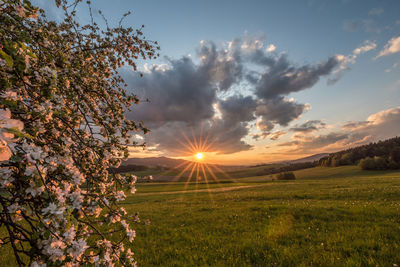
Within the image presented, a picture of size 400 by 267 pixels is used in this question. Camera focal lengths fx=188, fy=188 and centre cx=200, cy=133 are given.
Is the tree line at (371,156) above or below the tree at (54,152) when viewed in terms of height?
below

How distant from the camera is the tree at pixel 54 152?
1.91m

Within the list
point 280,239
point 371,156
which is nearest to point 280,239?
point 280,239

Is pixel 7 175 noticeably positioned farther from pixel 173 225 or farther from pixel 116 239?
pixel 173 225

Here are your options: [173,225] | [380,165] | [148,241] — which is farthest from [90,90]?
[380,165]

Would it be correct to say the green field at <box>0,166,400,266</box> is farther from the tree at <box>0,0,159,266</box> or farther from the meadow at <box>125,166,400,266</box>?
the tree at <box>0,0,159,266</box>

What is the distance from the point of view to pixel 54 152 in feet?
10.1

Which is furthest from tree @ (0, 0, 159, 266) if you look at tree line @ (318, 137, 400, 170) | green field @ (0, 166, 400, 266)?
tree line @ (318, 137, 400, 170)

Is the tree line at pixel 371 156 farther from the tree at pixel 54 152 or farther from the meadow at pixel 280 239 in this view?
the tree at pixel 54 152

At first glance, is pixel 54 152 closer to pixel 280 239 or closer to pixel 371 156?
pixel 280 239

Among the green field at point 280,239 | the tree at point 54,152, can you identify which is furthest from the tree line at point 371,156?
the tree at point 54,152

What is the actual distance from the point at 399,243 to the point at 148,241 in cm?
877

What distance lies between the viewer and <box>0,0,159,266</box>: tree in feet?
6.25

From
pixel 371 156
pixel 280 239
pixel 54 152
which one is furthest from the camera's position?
pixel 371 156

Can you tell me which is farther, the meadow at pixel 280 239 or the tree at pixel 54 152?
the meadow at pixel 280 239
